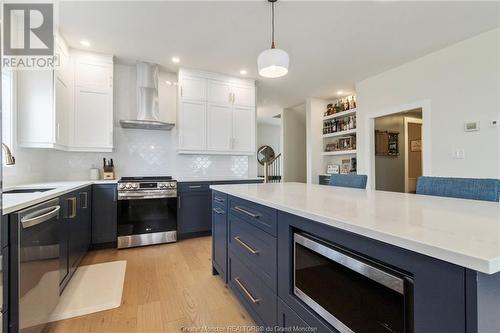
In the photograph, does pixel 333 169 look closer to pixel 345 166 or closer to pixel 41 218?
pixel 345 166

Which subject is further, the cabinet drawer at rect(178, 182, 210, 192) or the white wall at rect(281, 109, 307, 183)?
the white wall at rect(281, 109, 307, 183)

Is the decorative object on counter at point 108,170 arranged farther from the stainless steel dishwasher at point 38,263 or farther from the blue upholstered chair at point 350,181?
the blue upholstered chair at point 350,181

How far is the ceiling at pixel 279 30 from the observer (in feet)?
7.54

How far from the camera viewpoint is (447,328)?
535 millimetres

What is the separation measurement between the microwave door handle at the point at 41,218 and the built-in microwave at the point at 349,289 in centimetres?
133

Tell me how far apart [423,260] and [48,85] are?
3.43 m

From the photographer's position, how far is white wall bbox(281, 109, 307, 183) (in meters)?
6.52

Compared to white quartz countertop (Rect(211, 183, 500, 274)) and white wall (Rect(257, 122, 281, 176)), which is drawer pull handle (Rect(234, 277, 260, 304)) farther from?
white wall (Rect(257, 122, 281, 176))

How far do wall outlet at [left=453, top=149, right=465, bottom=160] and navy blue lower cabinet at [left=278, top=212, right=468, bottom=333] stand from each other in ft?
10.1

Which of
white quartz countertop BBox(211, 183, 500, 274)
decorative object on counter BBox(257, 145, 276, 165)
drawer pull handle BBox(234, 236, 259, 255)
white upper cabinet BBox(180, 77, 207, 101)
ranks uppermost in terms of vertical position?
white upper cabinet BBox(180, 77, 207, 101)

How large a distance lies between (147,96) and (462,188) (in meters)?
3.62

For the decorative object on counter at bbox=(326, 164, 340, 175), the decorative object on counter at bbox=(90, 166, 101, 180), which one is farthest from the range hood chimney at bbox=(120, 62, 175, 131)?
the decorative object on counter at bbox=(326, 164, 340, 175)

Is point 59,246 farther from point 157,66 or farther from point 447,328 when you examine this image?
point 157,66

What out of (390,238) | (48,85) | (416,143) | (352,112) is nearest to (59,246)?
(48,85)
